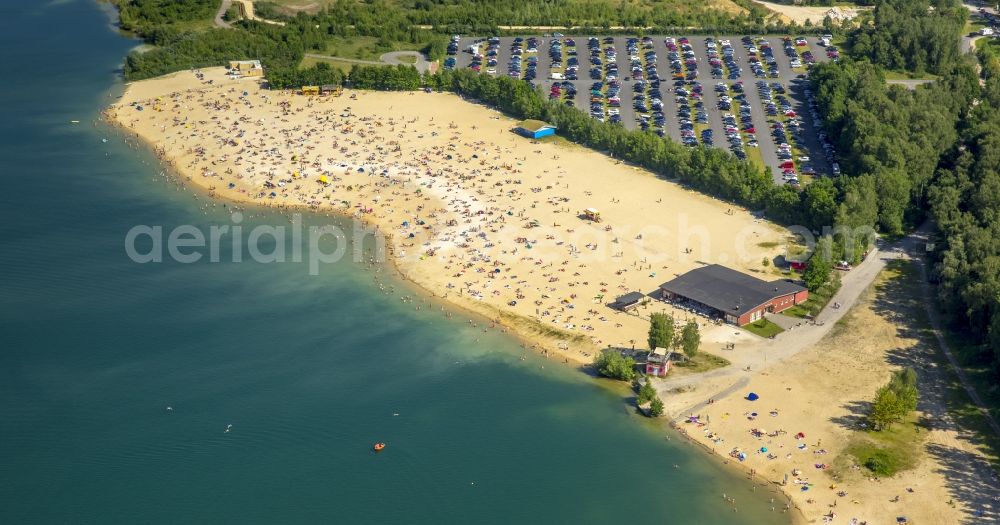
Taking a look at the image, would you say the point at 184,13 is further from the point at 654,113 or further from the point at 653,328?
the point at 653,328

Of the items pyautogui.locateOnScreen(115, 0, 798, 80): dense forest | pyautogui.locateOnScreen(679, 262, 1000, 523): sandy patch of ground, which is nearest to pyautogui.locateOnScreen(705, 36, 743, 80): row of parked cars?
pyautogui.locateOnScreen(115, 0, 798, 80): dense forest

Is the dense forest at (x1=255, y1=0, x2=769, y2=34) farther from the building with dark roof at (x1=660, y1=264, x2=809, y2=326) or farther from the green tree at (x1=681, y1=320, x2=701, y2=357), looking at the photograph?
the green tree at (x1=681, y1=320, x2=701, y2=357)

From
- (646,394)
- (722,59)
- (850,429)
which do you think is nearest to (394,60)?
(722,59)

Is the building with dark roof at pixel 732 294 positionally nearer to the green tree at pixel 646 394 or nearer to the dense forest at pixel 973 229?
the dense forest at pixel 973 229

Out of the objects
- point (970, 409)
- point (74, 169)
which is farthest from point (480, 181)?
point (970, 409)

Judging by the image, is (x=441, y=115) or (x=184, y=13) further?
(x=184, y=13)

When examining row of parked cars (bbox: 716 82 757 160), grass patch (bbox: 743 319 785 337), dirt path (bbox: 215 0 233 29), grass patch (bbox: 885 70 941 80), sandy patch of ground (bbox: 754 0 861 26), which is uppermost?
sandy patch of ground (bbox: 754 0 861 26)

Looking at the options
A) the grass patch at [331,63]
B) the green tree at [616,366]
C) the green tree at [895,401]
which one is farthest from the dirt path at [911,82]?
the green tree at [616,366]
